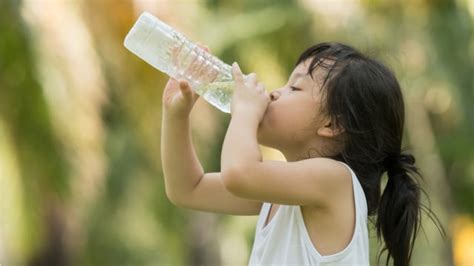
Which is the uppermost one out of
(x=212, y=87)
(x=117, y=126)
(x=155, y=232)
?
(x=212, y=87)

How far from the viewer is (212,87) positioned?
13.0 feet

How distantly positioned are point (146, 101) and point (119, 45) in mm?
628

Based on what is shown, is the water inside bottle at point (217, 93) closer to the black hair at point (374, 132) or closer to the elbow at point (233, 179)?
the black hair at point (374, 132)

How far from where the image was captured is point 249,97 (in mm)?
3711

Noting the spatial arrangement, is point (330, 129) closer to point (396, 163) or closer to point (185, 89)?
point (396, 163)

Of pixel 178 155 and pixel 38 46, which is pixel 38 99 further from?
pixel 178 155

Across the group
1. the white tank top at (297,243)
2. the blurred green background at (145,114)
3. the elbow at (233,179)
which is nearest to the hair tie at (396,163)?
the white tank top at (297,243)

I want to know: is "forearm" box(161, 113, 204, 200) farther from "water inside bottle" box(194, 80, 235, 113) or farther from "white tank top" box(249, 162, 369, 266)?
"white tank top" box(249, 162, 369, 266)

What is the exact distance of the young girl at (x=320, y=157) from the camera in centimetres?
362

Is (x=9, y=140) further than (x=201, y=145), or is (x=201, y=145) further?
(x=201, y=145)

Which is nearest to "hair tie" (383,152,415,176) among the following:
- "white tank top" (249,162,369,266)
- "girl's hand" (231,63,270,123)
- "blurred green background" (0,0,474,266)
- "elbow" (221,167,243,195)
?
"white tank top" (249,162,369,266)

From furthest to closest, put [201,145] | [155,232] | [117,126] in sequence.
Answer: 1. [155,232]
2. [117,126]
3. [201,145]

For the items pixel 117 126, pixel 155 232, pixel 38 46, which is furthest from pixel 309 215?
pixel 155 232

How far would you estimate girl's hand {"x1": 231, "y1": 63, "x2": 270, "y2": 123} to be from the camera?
3678 millimetres
